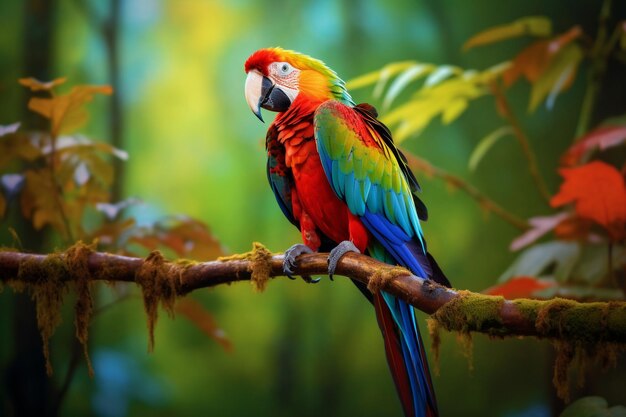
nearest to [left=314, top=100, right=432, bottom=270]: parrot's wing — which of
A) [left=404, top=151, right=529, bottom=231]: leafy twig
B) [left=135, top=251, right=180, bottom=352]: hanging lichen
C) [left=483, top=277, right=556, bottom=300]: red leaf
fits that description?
[left=135, top=251, right=180, bottom=352]: hanging lichen

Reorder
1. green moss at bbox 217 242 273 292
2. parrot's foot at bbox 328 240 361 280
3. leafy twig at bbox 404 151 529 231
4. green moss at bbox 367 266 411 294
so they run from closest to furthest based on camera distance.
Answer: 1. green moss at bbox 367 266 411 294
2. parrot's foot at bbox 328 240 361 280
3. green moss at bbox 217 242 273 292
4. leafy twig at bbox 404 151 529 231

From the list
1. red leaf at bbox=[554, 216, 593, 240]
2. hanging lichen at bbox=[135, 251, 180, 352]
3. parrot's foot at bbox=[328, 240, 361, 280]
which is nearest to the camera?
parrot's foot at bbox=[328, 240, 361, 280]

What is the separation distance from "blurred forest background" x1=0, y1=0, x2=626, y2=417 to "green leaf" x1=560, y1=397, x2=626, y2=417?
0.88 metres

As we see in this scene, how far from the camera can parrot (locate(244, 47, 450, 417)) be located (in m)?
1.68

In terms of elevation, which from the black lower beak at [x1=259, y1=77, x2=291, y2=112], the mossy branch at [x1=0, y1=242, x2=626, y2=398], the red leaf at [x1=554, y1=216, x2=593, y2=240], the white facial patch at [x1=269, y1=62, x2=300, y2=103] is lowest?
the red leaf at [x1=554, y1=216, x2=593, y2=240]

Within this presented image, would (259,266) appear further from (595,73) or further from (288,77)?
(595,73)

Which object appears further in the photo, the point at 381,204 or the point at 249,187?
the point at 249,187

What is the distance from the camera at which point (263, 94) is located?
1878mm

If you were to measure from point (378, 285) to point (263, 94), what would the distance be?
733 mm

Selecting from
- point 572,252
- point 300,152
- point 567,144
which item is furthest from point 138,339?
point 567,144

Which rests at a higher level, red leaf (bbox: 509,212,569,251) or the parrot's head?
the parrot's head

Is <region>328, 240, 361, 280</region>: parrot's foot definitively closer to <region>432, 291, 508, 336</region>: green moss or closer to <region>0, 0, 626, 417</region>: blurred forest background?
<region>432, 291, 508, 336</region>: green moss

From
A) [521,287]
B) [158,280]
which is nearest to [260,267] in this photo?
[158,280]

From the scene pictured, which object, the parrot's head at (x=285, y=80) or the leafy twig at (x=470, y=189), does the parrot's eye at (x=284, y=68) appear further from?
the leafy twig at (x=470, y=189)
